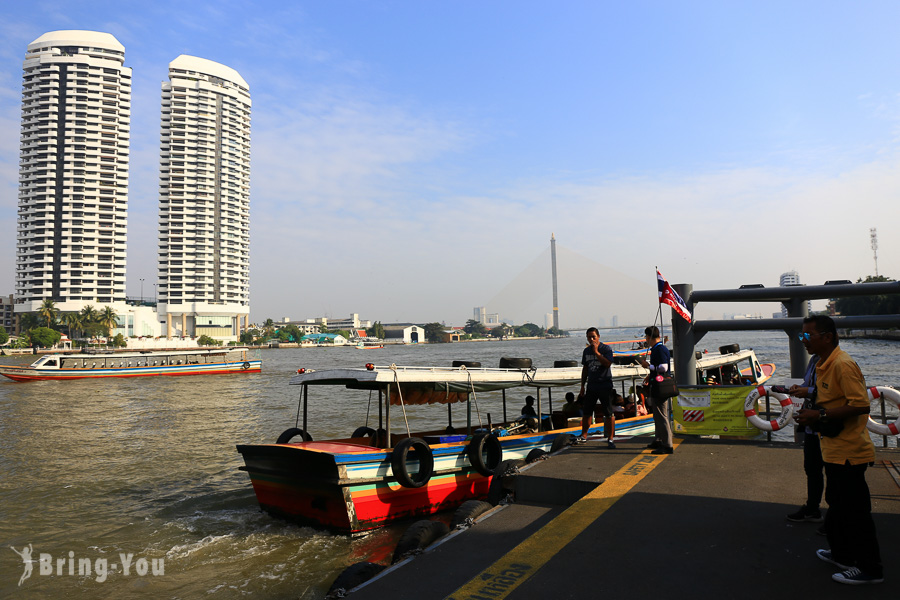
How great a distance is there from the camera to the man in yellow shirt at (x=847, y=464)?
384 centimetres

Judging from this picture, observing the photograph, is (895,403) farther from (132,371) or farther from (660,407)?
(132,371)

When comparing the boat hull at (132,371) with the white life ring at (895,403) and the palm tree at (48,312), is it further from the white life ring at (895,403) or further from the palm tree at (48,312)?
the palm tree at (48,312)

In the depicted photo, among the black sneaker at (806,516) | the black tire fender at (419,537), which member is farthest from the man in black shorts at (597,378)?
the black tire fender at (419,537)

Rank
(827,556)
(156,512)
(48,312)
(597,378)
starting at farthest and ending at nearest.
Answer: (48,312)
(156,512)
(597,378)
(827,556)

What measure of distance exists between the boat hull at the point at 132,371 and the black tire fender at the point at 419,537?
49994 mm

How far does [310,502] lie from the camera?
9406 millimetres

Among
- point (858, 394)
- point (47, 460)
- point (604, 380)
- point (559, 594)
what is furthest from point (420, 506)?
point (47, 460)

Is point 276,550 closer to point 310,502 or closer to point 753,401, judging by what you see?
point 310,502

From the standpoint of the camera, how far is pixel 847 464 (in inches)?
158

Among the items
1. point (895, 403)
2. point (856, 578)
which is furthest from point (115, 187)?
point (856, 578)

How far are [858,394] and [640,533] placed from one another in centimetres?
216

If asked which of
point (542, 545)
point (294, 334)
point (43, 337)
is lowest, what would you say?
point (542, 545)

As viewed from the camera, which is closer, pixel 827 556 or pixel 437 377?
pixel 827 556

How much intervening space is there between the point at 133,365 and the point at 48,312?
8042 centimetres
